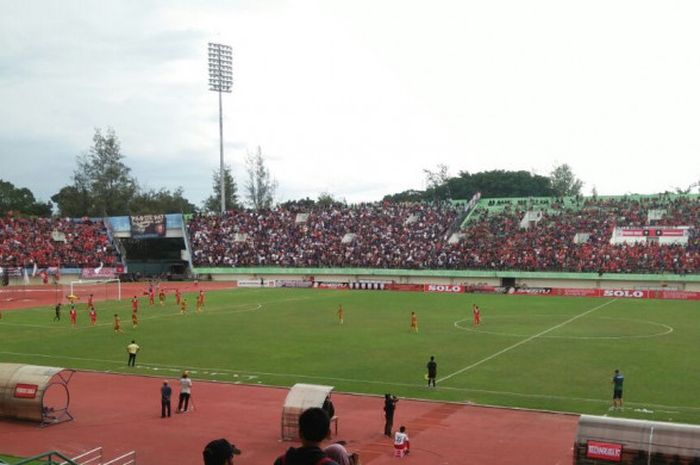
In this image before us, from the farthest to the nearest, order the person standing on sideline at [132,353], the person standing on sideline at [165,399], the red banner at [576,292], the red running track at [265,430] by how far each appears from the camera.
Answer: the red banner at [576,292] → the person standing on sideline at [132,353] → the person standing on sideline at [165,399] → the red running track at [265,430]

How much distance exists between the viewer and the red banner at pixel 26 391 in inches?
813

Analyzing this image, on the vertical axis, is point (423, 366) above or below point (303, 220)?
below

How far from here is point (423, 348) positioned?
33469 mm

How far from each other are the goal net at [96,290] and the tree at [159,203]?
119 ft

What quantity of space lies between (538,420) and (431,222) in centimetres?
6146

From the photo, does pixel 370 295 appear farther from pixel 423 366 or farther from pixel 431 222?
pixel 423 366

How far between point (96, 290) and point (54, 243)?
625 inches

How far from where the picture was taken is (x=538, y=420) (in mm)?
20906

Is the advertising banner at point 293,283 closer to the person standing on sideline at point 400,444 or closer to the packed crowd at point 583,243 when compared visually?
the packed crowd at point 583,243

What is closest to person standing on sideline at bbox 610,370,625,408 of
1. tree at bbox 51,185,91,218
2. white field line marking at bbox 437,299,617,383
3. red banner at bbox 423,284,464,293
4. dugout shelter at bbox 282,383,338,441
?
white field line marking at bbox 437,299,617,383

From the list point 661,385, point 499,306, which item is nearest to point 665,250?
point 499,306

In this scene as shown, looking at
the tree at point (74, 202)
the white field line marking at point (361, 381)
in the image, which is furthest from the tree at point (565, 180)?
the white field line marking at point (361, 381)

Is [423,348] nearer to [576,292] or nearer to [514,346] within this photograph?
[514,346]

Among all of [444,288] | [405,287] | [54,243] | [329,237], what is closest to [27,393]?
[444,288]
